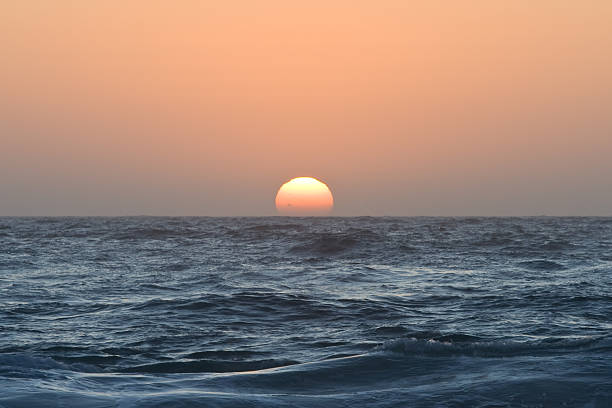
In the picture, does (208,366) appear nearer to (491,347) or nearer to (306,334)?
(306,334)

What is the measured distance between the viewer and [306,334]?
12703 mm

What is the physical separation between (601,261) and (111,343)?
22.3m

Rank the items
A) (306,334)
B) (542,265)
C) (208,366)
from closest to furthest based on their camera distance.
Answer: (208,366) → (306,334) → (542,265)

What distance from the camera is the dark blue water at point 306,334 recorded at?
751cm

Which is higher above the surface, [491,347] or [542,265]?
[542,265]

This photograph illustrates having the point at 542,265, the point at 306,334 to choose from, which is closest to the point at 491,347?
the point at 306,334

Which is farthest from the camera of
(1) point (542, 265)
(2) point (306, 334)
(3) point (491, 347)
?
(1) point (542, 265)

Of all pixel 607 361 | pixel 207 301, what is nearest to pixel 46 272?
pixel 207 301

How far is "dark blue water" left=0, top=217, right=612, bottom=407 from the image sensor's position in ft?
24.6

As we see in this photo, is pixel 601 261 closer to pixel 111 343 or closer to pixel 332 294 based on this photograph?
pixel 332 294

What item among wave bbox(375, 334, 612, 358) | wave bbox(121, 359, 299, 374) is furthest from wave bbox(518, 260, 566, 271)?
wave bbox(121, 359, 299, 374)

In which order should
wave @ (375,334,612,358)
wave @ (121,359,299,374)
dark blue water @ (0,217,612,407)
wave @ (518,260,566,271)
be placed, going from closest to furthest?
dark blue water @ (0,217,612,407) → wave @ (121,359,299,374) → wave @ (375,334,612,358) → wave @ (518,260,566,271)

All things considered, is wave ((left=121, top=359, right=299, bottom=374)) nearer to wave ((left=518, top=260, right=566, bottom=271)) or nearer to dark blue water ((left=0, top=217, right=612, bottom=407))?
dark blue water ((left=0, top=217, right=612, bottom=407))

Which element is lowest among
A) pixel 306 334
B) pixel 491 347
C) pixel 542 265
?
pixel 306 334
